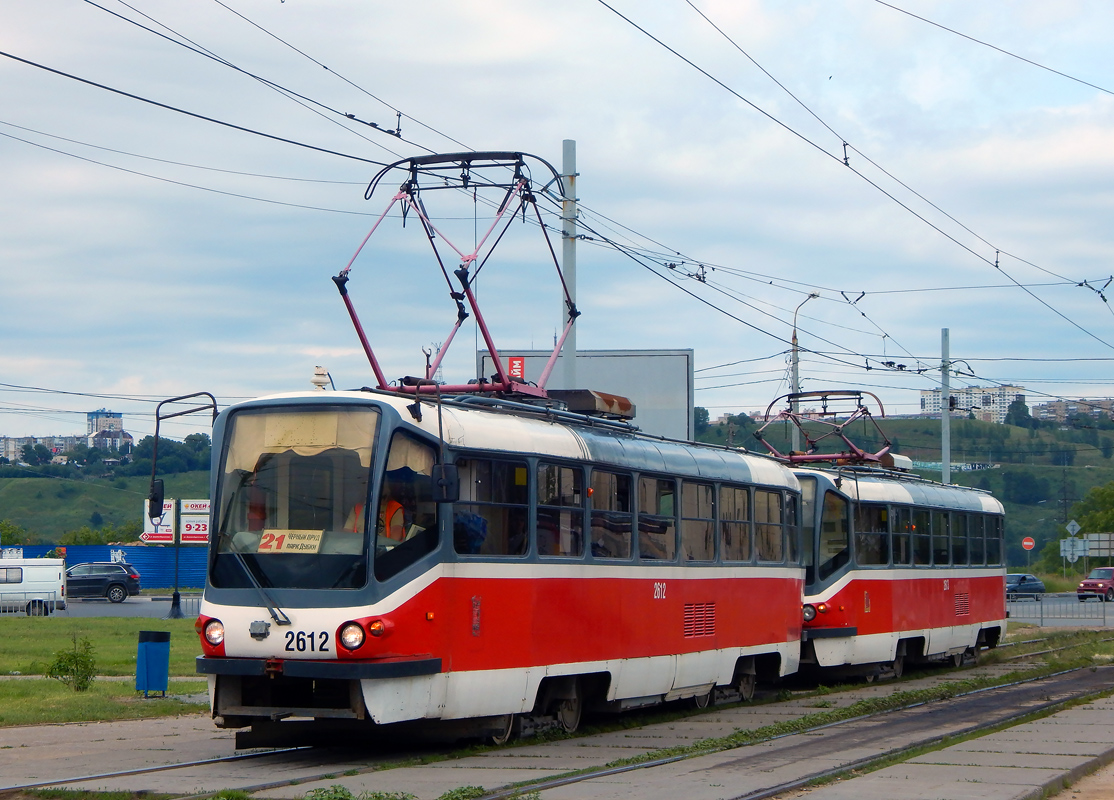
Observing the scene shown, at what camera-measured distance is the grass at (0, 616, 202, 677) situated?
22.3 meters

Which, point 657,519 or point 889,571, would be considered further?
point 889,571

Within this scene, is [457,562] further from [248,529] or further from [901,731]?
[901,731]

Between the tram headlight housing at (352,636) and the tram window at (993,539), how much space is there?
18761 mm

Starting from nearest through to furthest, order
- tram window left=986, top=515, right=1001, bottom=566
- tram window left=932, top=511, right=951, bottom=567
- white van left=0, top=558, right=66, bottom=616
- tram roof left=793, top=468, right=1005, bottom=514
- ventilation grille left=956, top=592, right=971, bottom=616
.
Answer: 1. tram roof left=793, top=468, right=1005, bottom=514
2. tram window left=932, top=511, right=951, bottom=567
3. ventilation grille left=956, top=592, right=971, bottom=616
4. tram window left=986, top=515, right=1001, bottom=566
5. white van left=0, top=558, right=66, bottom=616

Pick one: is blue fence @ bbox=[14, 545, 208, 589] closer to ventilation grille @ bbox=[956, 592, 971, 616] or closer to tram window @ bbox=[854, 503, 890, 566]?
ventilation grille @ bbox=[956, 592, 971, 616]

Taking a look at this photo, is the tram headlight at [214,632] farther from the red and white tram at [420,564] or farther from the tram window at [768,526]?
the tram window at [768,526]

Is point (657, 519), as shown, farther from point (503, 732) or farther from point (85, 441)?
point (85, 441)

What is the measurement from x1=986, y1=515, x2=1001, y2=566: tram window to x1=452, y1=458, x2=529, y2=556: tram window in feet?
55.1

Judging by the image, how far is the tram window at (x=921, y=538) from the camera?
74.2 ft

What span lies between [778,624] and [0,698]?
31.6 feet

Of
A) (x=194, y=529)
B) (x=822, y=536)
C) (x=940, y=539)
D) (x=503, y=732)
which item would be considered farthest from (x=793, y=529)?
(x=194, y=529)

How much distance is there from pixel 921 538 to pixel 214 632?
1468 centimetres

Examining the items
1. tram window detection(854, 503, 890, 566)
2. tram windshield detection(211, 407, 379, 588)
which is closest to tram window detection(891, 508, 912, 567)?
tram window detection(854, 503, 890, 566)

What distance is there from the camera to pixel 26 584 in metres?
43.1
